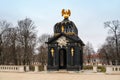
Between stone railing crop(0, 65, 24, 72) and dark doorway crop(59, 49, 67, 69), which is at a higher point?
dark doorway crop(59, 49, 67, 69)

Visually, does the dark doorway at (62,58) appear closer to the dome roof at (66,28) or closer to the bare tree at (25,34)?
the dome roof at (66,28)

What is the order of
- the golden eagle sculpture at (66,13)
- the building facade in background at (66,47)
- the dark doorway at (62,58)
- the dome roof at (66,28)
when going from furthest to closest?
the golden eagle sculpture at (66,13), the dark doorway at (62,58), the dome roof at (66,28), the building facade in background at (66,47)

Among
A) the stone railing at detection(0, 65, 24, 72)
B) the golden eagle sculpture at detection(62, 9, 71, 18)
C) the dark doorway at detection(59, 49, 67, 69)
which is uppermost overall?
the golden eagle sculpture at detection(62, 9, 71, 18)

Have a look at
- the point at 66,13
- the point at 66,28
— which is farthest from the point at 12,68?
the point at 66,13

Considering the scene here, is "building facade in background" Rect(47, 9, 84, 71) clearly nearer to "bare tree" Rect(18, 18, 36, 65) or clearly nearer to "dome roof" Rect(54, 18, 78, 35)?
"dome roof" Rect(54, 18, 78, 35)

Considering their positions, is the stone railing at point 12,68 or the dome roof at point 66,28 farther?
the dome roof at point 66,28

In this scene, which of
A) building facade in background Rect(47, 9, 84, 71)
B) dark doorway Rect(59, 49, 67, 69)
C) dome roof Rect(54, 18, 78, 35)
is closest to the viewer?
building facade in background Rect(47, 9, 84, 71)

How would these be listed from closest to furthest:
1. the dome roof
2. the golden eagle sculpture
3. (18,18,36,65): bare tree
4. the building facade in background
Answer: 1. the building facade in background
2. the dome roof
3. the golden eagle sculpture
4. (18,18,36,65): bare tree

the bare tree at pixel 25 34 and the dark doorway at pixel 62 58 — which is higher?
the bare tree at pixel 25 34

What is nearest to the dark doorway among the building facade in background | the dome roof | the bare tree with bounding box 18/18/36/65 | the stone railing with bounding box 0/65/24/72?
the building facade in background

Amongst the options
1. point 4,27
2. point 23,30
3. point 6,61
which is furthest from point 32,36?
point 6,61

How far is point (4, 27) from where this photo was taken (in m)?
48.3

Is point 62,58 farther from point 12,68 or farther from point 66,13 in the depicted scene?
point 12,68

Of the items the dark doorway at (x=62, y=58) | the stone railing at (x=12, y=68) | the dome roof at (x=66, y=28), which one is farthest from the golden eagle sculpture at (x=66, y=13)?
the stone railing at (x=12, y=68)
